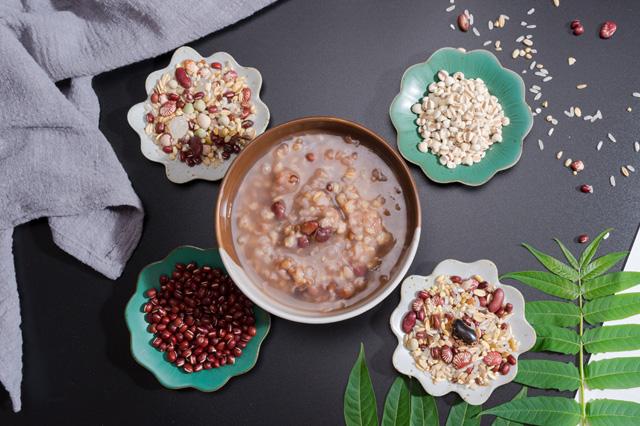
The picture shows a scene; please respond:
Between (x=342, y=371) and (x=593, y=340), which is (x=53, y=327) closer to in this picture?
(x=342, y=371)

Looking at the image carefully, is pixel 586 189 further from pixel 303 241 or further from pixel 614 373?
pixel 303 241

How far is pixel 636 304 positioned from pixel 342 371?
101 centimetres

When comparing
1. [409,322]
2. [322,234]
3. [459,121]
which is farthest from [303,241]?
[459,121]

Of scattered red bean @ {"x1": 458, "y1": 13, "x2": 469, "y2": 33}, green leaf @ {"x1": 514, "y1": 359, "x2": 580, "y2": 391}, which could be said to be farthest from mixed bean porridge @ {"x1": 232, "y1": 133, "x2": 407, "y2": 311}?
scattered red bean @ {"x1": 458, "y1": 13, "x2": 469, "y2": 33}

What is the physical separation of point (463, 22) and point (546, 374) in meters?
1.30

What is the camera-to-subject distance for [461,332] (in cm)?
211

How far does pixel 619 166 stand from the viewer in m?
2.34

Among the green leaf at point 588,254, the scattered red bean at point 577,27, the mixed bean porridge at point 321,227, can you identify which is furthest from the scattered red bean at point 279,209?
the scattered red bean at point 577,27

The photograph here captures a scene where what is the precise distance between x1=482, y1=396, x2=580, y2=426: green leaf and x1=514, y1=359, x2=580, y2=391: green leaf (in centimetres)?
5

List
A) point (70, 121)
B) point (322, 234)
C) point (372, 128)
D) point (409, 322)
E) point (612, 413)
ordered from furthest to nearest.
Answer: point (372, 128), point (70, 121), point (409, 322), point (612, 413), point (322, 234)

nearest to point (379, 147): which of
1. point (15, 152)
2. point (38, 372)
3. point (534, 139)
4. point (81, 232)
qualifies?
point (534, 139)

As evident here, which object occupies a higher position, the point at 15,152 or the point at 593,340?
the point at 593,340

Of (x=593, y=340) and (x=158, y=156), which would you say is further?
(x=158, y=156)

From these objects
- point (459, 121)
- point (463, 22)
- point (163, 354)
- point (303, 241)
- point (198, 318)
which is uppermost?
point (463, 22)
